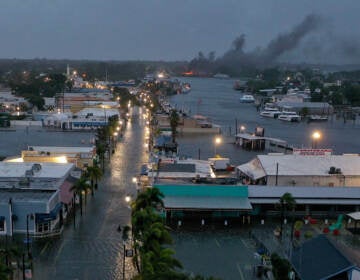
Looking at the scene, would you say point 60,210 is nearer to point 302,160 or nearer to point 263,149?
point 302,160

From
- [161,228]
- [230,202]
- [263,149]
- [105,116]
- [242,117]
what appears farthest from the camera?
[242,117]

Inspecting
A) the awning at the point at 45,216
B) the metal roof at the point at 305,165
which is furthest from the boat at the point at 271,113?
the awning at the point at 45,216

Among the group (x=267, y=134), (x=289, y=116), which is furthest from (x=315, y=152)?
(x=289, y=116)

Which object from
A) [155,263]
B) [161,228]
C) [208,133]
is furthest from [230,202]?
[208,133]

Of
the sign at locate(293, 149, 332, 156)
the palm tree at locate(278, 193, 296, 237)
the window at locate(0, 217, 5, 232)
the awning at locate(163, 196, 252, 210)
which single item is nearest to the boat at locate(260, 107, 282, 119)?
the sign at locate(293, 149, 332, 156)

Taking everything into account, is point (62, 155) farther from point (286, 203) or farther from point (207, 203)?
point (286, 203)

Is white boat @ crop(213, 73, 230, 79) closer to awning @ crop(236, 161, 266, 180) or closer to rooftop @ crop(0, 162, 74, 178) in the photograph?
awning @ crop(236, 161, 266, 180)
